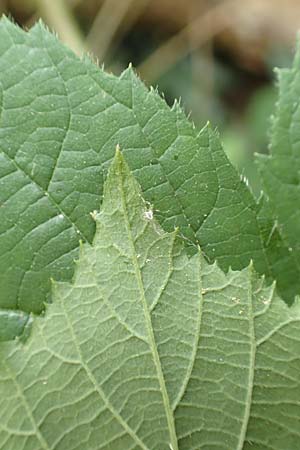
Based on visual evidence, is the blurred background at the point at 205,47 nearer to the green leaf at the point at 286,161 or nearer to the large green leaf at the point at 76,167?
the green leaf at the point at 286,161

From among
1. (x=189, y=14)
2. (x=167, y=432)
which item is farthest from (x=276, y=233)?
(x=189, y=14)

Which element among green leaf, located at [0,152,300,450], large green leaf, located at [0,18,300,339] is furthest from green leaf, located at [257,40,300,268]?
green leaf, located at [0,152,300,450]

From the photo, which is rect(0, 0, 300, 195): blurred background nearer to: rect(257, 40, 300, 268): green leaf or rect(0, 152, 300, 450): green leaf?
rect(257, 40, 300, 268): green leaf

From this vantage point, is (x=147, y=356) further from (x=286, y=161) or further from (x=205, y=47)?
(x=205, y=47)

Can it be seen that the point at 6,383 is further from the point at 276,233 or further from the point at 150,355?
the point at 276,233

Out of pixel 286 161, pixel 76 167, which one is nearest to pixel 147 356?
pixel 76 167

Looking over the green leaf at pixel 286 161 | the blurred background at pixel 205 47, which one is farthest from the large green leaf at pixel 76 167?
the blurred background at pixel 205 47
